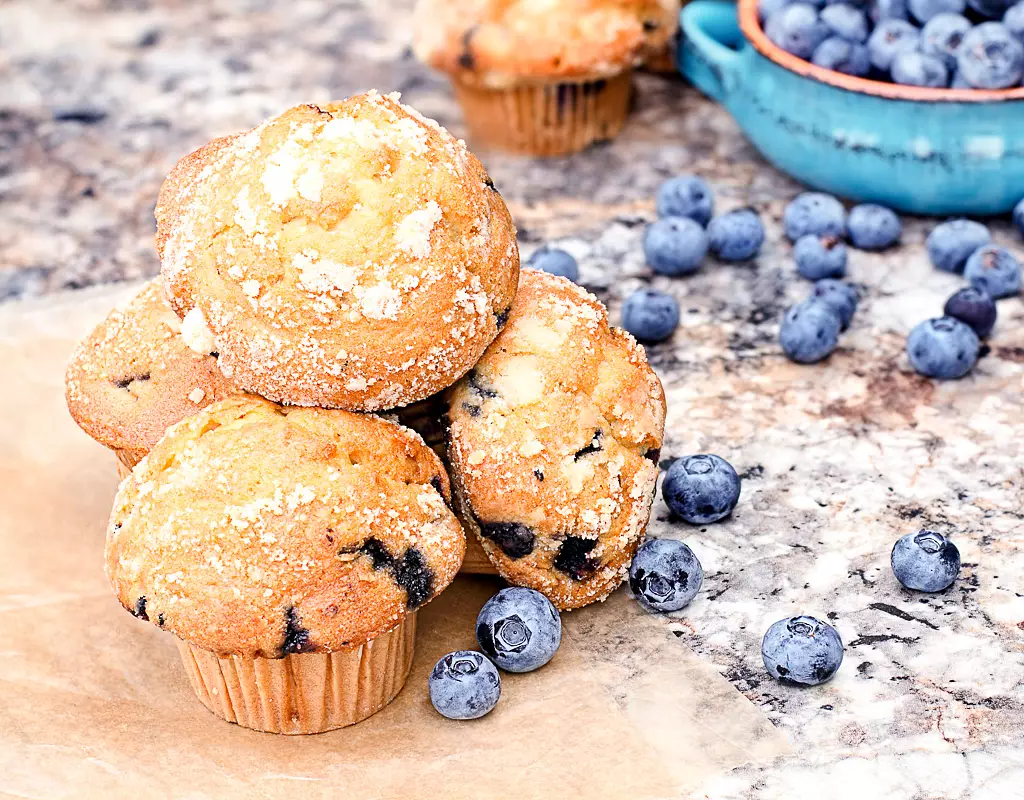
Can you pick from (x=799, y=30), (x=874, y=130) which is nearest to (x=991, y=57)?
(x=874, y=130)

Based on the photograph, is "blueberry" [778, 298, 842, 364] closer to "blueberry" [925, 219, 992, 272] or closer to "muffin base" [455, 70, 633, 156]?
"blueberry" [925, 219, 992, 272]

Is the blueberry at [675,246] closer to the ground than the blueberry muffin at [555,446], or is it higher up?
closer to the ground

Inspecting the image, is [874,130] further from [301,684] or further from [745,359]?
[301,684]

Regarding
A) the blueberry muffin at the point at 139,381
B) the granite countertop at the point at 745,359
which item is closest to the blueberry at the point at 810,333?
the granite countertop at the point at 745,359

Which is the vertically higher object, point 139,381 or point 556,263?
point 139,381

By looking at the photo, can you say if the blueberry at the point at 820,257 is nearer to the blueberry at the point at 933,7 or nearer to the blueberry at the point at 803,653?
the blueberry at the point at 933,7

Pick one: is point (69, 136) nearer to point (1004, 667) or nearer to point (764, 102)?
point (764, 102)

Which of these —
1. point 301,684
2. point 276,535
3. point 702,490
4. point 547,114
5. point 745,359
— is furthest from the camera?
point 547,114

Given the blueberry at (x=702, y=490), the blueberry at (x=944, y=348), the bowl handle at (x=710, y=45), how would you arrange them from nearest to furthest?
the blueberry at (x=702, y=490)
the blueberry at (x=944, y=348)
the bowl handle at (x=710, y=45)
